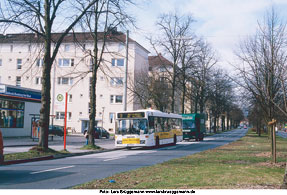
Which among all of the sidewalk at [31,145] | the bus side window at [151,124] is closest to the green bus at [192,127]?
the sidewalk at [31,145]

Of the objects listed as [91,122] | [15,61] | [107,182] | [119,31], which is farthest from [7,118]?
[15,61]

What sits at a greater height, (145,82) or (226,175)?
(145,82)

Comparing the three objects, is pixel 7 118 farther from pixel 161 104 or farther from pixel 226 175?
pixel 226 175

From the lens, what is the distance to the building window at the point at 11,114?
108ft

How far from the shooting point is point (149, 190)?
7.54 meters

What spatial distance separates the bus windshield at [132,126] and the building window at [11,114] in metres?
14.5

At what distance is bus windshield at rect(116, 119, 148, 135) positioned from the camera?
954 inches

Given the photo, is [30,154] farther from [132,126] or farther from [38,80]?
[38,80]

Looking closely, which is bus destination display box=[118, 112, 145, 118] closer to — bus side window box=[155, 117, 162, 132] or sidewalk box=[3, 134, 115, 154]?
bus side window box=[155, 117, 162, 132]

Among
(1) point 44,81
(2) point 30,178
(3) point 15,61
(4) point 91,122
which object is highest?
(3) point 15,61

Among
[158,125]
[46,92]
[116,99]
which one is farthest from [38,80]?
[46,92]

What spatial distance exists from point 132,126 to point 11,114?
51.7 feet

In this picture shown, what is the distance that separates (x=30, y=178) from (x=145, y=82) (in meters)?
36.4

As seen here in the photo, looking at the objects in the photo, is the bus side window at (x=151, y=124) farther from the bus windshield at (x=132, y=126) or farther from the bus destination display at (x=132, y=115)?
the bus destination display at (x=132, y=115)
